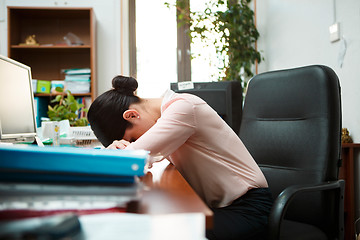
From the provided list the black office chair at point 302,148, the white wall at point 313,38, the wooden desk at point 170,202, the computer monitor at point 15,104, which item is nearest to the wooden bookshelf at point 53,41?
the white wall at point 313,38

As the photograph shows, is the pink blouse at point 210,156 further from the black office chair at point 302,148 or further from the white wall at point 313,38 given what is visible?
the white wall at point 313,38

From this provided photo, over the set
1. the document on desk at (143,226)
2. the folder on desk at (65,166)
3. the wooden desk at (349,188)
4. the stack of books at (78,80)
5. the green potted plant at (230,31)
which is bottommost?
the wooden desk at (349,188)

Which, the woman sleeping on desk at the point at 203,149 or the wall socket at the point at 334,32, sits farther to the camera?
the wall socket at the point at 334,32

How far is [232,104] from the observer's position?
1.95 metres

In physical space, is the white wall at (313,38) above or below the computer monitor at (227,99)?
above

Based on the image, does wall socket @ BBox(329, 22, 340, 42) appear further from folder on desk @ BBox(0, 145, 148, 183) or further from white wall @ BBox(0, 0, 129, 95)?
white wall @ BBox(0, 0, 129, 95)

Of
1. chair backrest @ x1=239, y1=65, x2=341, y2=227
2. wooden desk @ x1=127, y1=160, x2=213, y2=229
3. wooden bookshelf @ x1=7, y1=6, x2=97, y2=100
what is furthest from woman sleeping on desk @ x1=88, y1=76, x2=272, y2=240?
wooden bookshelf @ x1=7, y1=6, x2=97, y2=100

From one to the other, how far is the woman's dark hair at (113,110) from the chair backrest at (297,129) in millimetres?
547

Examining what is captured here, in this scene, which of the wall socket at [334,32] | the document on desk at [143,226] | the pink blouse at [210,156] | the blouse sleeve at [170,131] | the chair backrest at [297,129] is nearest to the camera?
the document on desk at [143,226]

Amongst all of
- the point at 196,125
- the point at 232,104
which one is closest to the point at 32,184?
the point at 196,125

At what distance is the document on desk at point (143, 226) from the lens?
1.26ft

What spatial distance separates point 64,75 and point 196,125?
3.10 metres

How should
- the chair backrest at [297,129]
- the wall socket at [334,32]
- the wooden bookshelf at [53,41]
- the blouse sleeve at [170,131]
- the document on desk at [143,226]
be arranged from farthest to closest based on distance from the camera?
the wooden bookshelf at [53,41], the wall socket at [334,32], the chair backrest at [297,129], the blouse sleeve at [170,131], the document on desk at [143,226]

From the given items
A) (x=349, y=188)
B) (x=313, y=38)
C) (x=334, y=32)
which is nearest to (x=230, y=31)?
(x=313, y=38)
